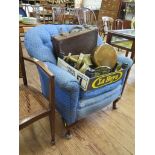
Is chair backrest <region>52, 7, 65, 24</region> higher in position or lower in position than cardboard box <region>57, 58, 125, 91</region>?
higher

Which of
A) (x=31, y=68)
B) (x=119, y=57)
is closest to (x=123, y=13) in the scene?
(x=31, y=68)

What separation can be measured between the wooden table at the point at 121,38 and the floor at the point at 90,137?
896mm

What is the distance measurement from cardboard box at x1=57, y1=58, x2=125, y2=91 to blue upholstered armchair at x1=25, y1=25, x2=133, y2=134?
0.05 metres

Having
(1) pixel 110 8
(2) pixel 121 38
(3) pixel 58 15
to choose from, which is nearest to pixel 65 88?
(2) pixel 121 38

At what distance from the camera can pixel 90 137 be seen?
157cm

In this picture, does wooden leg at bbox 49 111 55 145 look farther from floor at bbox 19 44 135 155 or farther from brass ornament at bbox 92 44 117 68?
brass ornament at bbox 92 44 117 68

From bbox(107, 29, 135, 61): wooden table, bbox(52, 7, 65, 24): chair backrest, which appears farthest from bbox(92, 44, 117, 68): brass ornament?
bbox(52, 7, 65, 24): chair backrest

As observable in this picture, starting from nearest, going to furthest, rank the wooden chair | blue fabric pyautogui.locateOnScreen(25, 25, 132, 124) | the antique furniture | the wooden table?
the wooden chair, blue fabric pyautogui.locateOnScreen(25, 25, 132, 124), the wooden table, the antique furniture

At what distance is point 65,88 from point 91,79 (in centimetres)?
21

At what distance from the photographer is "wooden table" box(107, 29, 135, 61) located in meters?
2.29

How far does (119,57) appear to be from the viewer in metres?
1.80

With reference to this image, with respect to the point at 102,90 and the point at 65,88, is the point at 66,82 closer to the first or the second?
the point at 65,88
